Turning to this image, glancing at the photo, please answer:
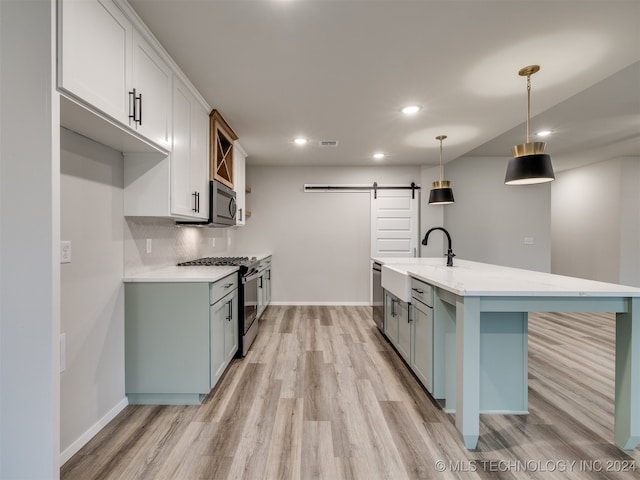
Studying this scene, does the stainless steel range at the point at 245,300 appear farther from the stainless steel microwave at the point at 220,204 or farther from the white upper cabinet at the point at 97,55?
the white upper cabinet at the point at 97,55

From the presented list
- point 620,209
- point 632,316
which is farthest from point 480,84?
point 620,209

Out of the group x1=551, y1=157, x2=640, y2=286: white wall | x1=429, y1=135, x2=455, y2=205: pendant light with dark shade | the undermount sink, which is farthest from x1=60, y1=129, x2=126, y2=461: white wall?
x1=551, y1=157, x2=640, y2=286: white wall

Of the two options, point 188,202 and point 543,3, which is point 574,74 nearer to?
point 543,3

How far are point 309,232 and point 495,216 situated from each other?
325 cm

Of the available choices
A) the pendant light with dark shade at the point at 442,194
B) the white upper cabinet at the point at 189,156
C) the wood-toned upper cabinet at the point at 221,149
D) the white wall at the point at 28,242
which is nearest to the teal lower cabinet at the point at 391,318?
the pendant light with dark shade at the point at 442,194

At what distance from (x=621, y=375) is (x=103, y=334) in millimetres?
3058

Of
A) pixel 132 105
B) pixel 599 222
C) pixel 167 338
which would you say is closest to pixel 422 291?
pixel 167 338

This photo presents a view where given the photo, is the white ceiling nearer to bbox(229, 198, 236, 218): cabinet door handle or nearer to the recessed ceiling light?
the recessed ceiling light

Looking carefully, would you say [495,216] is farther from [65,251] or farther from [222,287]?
[65,251]

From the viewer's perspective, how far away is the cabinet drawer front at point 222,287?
2184mm

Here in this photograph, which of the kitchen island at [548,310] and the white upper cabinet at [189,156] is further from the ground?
the white upper cabinet at [189,156]

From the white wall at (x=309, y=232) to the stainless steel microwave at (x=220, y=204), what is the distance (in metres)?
1.65

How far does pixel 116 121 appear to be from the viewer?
154cm

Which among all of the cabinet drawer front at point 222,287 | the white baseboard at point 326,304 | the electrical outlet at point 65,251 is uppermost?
the electrical outlet at point 65,251
